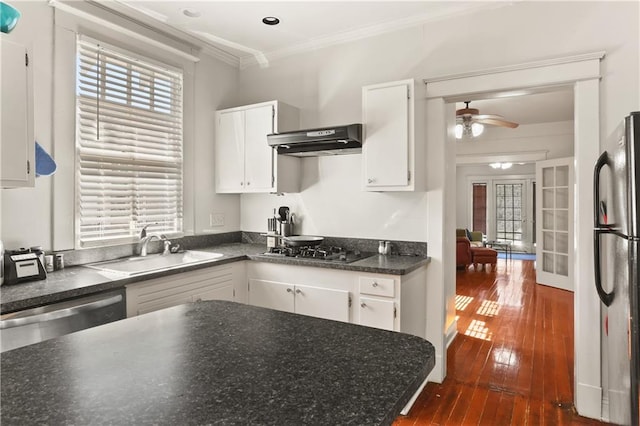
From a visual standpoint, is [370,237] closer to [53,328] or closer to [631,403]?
[631,403]

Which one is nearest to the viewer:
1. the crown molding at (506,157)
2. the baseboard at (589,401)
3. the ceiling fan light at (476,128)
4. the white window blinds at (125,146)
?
the baseboard at (589,401)

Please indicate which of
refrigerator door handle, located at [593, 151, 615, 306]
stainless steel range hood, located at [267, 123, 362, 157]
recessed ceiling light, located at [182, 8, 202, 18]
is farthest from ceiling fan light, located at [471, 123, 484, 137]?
recessed ceiling light, located at [182, 8, 202, 18]

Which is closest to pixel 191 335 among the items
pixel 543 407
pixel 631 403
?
pixel 631 403

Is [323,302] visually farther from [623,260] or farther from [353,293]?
[623,260]

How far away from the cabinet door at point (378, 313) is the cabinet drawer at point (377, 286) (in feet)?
0.16

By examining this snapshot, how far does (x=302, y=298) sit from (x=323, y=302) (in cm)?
18

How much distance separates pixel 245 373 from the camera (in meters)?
0.92

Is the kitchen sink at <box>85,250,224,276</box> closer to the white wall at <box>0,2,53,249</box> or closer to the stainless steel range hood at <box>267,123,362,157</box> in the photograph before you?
the white wall at <box>0,2,53,249</box>

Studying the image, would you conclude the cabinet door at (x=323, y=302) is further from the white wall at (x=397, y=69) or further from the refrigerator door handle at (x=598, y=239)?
the refrigerator door handle at (x=598, y=239)

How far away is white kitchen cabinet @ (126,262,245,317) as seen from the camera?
240 cm

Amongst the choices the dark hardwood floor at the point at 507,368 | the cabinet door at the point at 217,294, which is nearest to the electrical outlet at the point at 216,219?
the cabinet door at the point at 217,294

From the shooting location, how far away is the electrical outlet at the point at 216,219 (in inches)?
147

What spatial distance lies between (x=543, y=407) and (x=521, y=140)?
18.7 ft

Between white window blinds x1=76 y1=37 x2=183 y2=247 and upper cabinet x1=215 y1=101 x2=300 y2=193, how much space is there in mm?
419
